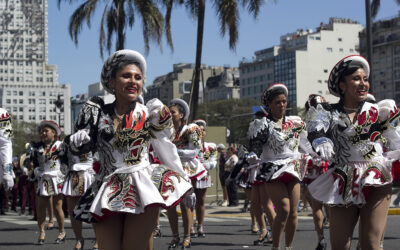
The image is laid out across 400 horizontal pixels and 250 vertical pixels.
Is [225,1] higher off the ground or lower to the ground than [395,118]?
higher

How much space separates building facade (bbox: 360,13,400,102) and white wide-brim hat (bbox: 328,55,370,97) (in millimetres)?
115391

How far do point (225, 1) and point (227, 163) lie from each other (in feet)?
16.1

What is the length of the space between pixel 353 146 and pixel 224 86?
161166mm

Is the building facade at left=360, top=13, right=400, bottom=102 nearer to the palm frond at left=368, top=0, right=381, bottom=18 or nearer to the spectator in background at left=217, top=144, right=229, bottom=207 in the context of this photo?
the palm frond at left=368, top=0, right=381, bottom=18

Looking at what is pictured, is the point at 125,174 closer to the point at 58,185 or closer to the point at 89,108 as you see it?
the point at 89,108

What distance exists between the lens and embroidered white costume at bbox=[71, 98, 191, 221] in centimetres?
573

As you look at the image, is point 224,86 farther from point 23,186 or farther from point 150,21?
point 150,21

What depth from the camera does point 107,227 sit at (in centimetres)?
575

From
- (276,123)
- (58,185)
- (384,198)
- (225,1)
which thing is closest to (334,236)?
(384,198)

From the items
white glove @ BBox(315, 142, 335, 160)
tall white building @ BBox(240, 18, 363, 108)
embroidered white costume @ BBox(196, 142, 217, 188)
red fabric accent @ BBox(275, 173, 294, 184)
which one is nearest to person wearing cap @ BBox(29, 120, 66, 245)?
embroidered white costume @ BBox(196, 142, 217, 188)

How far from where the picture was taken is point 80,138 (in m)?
6.19

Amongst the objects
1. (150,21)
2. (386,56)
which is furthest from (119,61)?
(386,56)

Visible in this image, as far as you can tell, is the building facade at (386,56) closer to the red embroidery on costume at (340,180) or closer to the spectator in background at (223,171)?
Answer: the spectator in background at (223,171)

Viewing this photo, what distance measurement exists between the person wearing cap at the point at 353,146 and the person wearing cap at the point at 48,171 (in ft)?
22.9
